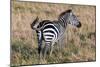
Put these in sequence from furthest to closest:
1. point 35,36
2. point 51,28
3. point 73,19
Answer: point 73,19, point 51,28, point 35,36

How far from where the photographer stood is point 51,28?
2.90 m

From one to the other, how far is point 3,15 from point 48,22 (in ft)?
1.97

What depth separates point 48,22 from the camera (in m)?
2.87

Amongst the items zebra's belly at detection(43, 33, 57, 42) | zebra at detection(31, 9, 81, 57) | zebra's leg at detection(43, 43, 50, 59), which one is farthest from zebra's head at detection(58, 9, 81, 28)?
zebra's leg at detection(43, 43, 50, 59)

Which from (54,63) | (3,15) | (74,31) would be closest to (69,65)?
(54,63)

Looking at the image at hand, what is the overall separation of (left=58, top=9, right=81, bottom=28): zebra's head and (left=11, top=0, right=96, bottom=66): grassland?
5 cm

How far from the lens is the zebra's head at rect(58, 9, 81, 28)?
2.95 m

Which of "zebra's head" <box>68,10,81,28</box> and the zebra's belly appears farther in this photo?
"zebra's head" <box>68,10,81,28</box>

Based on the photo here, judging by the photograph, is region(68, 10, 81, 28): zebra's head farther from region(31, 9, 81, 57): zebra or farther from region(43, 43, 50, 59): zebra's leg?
region(43, 43, 50, 59): zebra's leg

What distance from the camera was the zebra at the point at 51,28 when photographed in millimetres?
2818

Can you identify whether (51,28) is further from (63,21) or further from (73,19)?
(73,19)

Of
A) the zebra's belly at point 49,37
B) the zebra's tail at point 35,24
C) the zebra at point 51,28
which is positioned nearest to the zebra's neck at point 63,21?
the zebra at point 51,28

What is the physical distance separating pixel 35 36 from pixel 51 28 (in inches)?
10.2

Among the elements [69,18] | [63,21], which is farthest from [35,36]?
[69,18]
